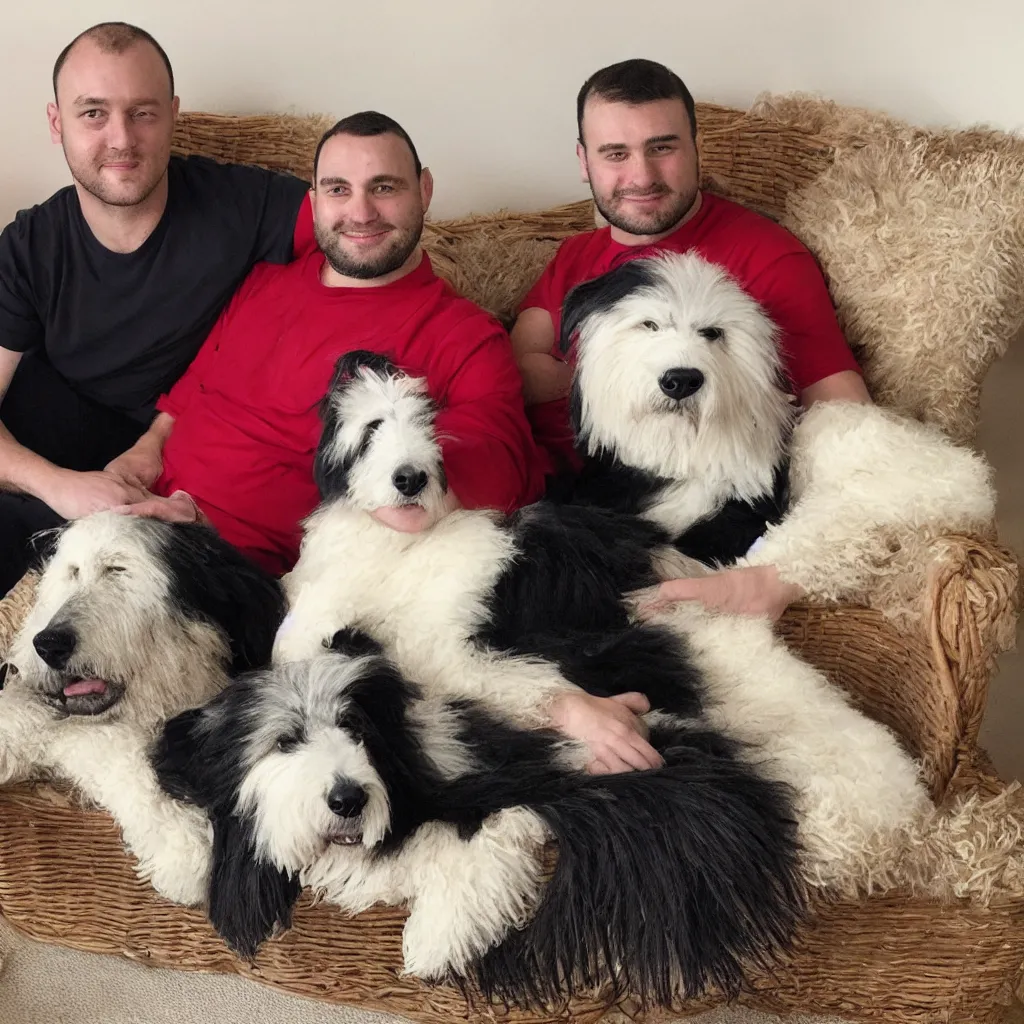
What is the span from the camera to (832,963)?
1740 millimetres

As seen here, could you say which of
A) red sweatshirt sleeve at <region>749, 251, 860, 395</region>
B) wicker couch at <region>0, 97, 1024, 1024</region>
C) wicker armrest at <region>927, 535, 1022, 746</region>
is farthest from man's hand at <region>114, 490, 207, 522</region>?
wicker armrest at <region>927, 535, 1022, 746</region>

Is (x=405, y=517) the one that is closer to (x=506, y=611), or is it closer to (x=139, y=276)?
(x=506, y=611)

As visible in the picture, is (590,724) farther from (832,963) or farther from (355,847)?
(832,963)

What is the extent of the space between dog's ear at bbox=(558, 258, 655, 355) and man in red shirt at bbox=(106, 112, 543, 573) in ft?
0.56

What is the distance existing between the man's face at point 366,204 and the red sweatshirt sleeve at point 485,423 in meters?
0.22

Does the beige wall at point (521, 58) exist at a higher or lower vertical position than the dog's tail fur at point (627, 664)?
higher

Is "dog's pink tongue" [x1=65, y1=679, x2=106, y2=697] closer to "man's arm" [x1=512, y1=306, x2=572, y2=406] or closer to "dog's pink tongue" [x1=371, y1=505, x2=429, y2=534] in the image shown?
"dog's pink tongue" [x1=371, y1=505, x2=429, y2=534]

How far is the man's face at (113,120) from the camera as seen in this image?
7.79 ft

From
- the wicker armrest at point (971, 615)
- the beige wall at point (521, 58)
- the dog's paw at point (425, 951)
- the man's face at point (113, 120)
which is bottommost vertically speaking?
the dog's paw at point (425, 951)

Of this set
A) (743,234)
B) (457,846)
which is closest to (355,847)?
(457,846)

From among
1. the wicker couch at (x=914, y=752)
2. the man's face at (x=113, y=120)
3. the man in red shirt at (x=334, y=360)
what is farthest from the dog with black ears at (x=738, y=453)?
the man's face at (x=113, y=120)

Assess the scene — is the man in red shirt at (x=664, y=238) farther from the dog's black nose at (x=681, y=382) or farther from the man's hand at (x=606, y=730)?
the man's hand at (x=606, y=730)

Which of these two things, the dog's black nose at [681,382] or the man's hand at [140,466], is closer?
the dog's black nose at [681,382]

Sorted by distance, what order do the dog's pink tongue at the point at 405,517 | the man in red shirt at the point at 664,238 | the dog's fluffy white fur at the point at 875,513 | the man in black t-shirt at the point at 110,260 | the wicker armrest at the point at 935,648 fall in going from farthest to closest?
the man in black t-shirt at the point at 110,260 → the man in red shirt at the point at 664,238 → the dog's fluffy white fur at the point at 875,513 → the dog's pink tongue at the point at 405,517 → the wicker armrest at the point at 935,648
